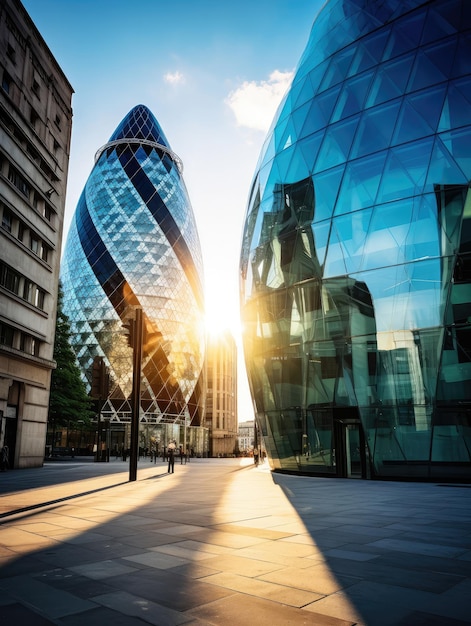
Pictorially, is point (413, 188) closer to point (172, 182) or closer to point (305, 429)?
point (305, 429)

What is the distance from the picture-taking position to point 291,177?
2170 cm

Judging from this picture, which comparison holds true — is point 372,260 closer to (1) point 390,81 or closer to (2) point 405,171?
(2) point 405,171

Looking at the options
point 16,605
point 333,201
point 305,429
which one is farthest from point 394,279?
point 16,605

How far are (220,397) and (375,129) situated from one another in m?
75.1

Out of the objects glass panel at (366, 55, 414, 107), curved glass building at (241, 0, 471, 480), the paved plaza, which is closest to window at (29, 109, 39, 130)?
curved glass building at (241, 0, 471, 480)

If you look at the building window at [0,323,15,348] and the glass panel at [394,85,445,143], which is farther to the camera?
the building window at [0,323,15,348]

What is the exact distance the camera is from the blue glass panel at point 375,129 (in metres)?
18.6

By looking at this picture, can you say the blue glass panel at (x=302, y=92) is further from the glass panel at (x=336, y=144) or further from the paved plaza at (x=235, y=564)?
the paved plaza at (x=235, y=564)

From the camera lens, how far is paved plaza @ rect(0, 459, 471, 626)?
12.2ft

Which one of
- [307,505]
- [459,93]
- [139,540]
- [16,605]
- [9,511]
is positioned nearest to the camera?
[16,605]

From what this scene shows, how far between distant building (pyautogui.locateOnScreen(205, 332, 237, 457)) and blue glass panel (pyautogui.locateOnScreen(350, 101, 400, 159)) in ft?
226

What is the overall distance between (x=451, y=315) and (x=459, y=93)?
7781 millimetres

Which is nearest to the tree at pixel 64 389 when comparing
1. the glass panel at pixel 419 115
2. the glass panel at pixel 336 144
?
the glass panel at pixel 336 144

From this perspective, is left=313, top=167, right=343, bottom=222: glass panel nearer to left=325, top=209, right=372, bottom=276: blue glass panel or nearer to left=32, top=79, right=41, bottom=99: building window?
left=325, top=209, right=372, bottom=276: blue glass panel
